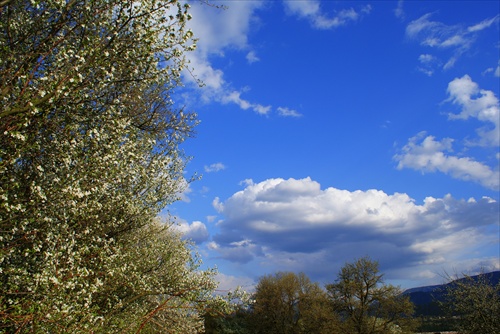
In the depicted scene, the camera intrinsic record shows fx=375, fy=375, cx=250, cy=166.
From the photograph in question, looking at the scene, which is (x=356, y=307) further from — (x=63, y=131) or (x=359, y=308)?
(x=63, y=131)

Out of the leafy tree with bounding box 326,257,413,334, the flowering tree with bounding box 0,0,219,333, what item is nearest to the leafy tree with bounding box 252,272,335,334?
the leafy tree with bounding box 326,257,413,334

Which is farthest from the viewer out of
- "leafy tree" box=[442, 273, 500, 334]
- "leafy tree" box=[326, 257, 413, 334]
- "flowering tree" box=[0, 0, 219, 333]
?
"leafy tree" box=[326, 257, 413, 334]

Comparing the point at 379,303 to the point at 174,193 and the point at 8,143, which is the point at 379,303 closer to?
the point at 174,193

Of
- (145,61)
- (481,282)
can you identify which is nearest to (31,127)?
(145,61)

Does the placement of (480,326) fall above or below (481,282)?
below

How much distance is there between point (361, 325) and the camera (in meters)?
57.1

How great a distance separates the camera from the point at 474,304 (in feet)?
117

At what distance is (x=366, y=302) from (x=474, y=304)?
81.3ft

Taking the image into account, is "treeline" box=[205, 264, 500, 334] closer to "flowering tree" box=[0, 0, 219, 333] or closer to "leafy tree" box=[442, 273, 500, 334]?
"leafy tree" box=[442, 273, 500, 334]

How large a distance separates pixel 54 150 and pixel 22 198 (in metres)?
1.62

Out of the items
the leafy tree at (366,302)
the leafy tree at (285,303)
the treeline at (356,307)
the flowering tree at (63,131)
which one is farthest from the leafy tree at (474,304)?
the leafy tree at (285,303)

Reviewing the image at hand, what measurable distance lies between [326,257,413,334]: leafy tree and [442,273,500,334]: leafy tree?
54.3 ft

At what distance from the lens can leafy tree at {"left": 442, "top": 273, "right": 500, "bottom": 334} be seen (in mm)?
34719

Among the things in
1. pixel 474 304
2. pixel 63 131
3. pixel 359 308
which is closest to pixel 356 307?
pixel 359 308
